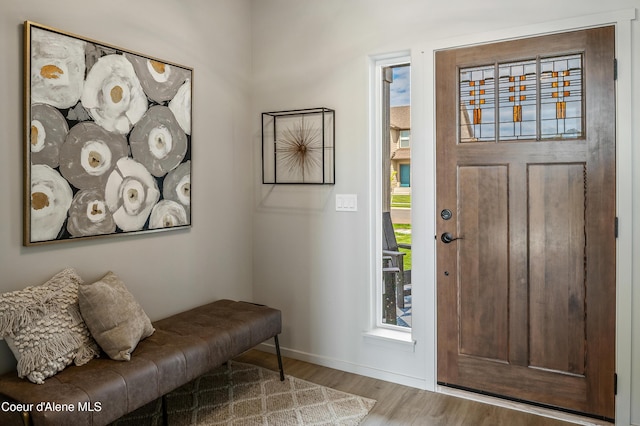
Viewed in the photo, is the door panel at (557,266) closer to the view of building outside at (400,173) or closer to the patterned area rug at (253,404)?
the patterned area rug at (253,404)

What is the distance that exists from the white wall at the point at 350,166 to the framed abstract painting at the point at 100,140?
782mm

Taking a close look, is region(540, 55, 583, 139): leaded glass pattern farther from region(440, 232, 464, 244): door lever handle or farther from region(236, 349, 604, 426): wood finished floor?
region(236, 349, 604, 426): wood finished floor

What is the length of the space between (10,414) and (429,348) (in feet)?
7.33

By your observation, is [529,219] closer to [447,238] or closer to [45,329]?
[447,238]

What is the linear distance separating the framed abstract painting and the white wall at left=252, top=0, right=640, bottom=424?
2.57 ft

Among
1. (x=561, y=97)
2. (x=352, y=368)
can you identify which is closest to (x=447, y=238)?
(x=561, y=97)

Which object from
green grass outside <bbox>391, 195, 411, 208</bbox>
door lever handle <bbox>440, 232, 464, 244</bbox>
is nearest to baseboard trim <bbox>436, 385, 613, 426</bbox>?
door lever handle <bbox>440, 232, 464, 244</bbox>

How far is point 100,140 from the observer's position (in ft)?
8.13

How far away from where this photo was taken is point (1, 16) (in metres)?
2.07

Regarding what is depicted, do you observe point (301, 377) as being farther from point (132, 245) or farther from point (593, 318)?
point (593, 318)

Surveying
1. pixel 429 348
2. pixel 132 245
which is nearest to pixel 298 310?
pixel 429 348

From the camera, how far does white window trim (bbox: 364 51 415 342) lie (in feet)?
10.1

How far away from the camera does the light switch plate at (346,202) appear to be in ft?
10.3

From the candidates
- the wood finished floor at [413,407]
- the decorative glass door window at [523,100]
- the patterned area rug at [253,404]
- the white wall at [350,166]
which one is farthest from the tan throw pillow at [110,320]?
the decorative glass door window at [523,100]
